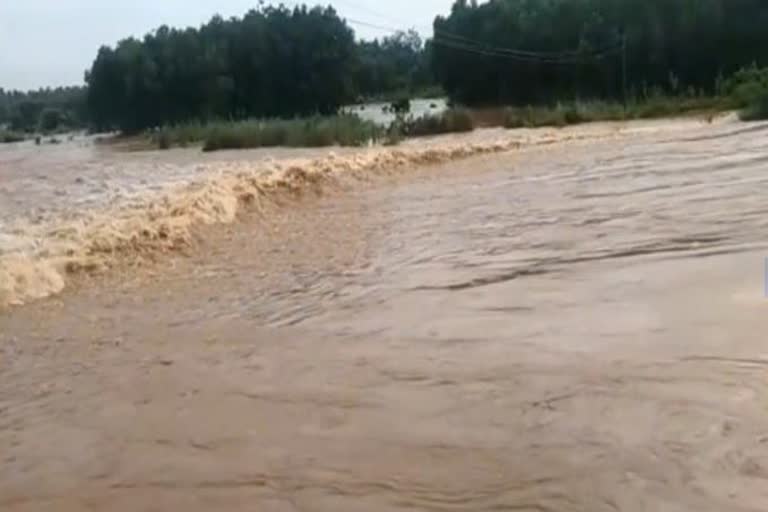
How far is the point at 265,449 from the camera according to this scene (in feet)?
18.1

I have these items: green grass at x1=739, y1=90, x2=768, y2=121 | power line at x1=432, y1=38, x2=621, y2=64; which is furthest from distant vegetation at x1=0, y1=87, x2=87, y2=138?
green grass at x1=739, y1=90, x2=768, y2=121

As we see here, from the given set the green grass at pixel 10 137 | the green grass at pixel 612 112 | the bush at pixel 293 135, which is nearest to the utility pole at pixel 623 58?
the green grass at pixel 612 112

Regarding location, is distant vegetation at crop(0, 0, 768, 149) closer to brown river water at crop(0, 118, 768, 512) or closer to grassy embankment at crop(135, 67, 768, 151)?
grassy embankment at crop(135, 67, 768, 151)

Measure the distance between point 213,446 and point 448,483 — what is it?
1.39 m

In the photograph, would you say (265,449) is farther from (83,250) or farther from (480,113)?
(480,113)

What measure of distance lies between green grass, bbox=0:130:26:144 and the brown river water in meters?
36.4

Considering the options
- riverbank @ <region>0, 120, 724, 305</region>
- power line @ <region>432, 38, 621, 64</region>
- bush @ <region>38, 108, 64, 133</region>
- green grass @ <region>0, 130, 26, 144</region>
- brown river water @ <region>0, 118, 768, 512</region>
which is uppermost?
power line @ <region>432, 38, 621, 64</region>

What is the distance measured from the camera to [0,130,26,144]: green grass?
165ft

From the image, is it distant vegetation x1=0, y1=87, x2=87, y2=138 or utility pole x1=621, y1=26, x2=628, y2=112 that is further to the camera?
distant vegetation x1=0, y1=87, x2=87, y2=138

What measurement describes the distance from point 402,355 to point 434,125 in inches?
1194

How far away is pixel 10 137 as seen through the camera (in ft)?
167

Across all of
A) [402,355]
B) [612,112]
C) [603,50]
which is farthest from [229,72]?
[402,355]

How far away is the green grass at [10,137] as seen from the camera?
5016cm

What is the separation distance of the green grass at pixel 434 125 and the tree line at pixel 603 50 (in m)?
8.76
